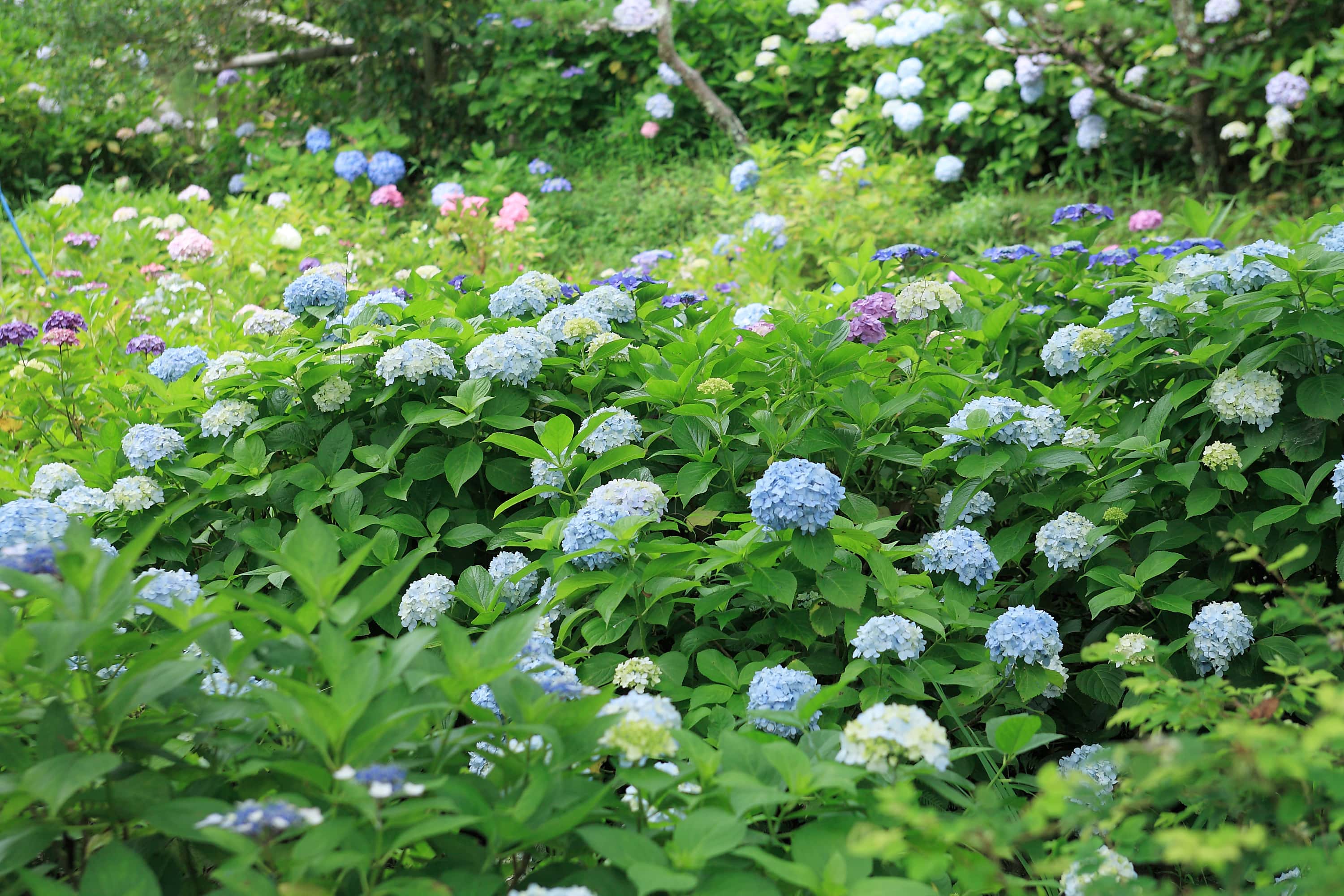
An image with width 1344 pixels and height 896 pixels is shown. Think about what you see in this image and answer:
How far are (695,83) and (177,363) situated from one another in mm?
5117

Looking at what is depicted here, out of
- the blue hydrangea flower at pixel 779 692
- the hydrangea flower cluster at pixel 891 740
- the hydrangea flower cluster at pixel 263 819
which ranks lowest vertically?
the blue hydrangea flower at pixel 779 692

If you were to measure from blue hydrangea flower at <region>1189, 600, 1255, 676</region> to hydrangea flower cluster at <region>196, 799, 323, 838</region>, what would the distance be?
1.44 meters

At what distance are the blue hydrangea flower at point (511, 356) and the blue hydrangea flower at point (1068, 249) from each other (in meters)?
1.50

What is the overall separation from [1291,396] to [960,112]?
4633 millimetres

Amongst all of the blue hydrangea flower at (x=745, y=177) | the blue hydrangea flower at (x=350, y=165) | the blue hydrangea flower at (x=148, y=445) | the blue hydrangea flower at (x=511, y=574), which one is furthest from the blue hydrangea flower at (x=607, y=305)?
the blue hydrangea flower at (x=350, y=165)

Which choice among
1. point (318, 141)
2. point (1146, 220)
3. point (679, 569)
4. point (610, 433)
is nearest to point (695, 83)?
point (318, 141)

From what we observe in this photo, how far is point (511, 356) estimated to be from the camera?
204 cm

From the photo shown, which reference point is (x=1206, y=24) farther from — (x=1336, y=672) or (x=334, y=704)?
(x=334, y=704)

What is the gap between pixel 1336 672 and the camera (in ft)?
5.86

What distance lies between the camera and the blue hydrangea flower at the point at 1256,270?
6.66 ft

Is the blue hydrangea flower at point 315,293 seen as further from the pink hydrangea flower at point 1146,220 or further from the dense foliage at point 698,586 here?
the pink hydrangea flower at point 1146,220

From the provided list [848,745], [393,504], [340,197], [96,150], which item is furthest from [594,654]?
[96,150]

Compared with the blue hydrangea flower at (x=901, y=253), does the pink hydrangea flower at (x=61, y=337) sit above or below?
above

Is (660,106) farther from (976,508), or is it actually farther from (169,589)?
(169,589)
